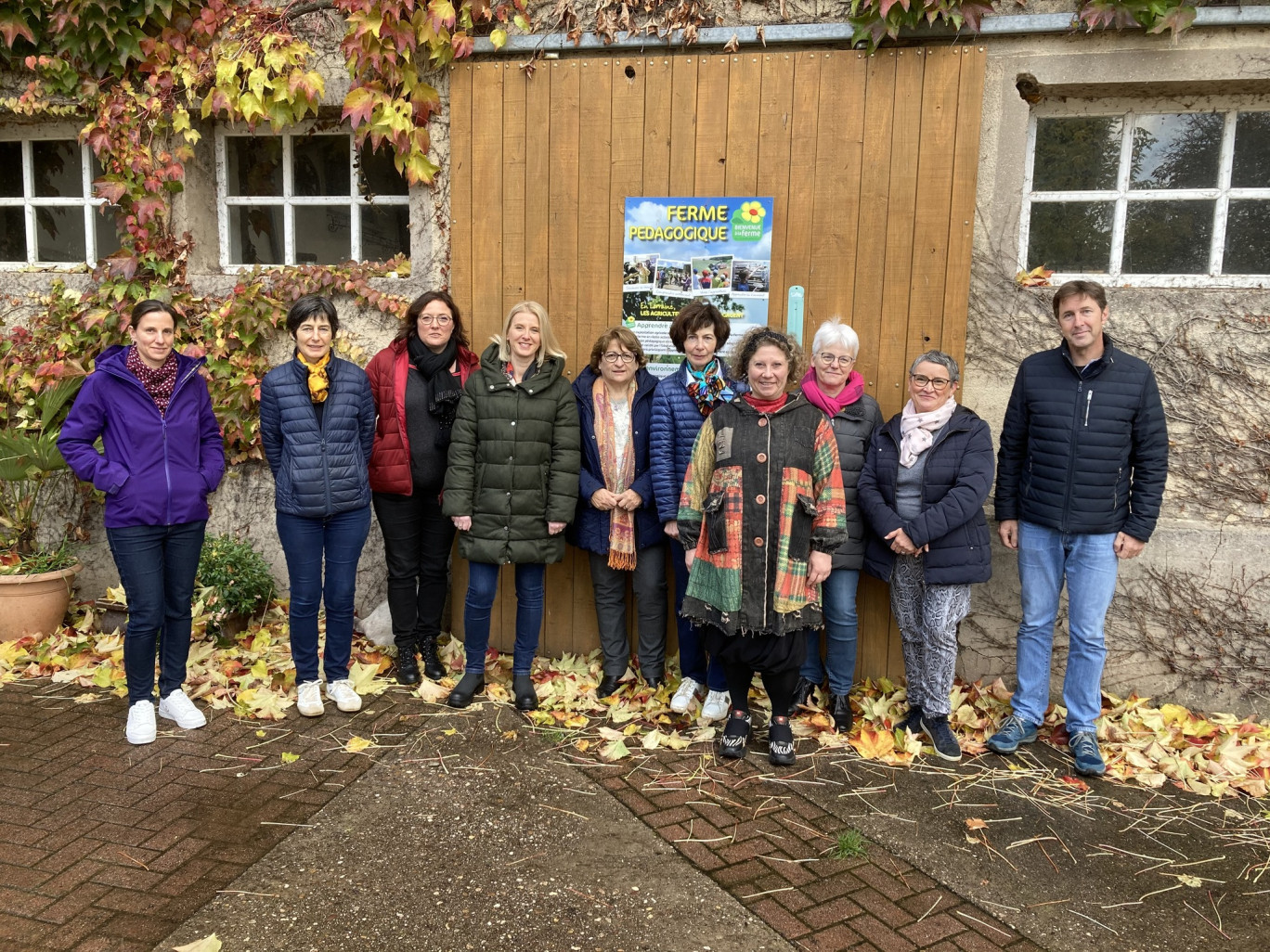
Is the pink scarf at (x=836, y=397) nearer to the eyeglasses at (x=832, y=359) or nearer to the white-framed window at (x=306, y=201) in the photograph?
the eyeglasses at (x=832, y=359)

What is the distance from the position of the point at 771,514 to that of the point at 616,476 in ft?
3.25

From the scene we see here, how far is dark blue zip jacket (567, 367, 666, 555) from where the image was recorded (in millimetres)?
4398

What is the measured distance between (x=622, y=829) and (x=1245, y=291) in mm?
3879

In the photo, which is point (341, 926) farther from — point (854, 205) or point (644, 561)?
point (854, 205)

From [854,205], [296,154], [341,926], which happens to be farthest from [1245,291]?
[296,154]

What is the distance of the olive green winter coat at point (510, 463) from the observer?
4.27m

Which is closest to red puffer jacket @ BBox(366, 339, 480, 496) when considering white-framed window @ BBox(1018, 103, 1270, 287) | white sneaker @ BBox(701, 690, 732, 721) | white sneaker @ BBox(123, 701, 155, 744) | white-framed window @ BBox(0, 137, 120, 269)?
white sneaker @ BBox(123, 701, 155, 744)

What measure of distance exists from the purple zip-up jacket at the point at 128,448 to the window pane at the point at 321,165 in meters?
1.98

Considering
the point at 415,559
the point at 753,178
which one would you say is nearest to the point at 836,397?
the point at 753,178

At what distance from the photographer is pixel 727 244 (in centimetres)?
466

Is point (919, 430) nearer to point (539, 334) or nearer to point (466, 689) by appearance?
point (539, 334)

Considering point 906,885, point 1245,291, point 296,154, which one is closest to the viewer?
point 906,885

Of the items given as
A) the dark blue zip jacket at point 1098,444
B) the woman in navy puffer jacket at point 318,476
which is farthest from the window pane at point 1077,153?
the woman in navy puffer jacket at point 318,476

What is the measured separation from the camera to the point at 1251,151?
4430 mm
